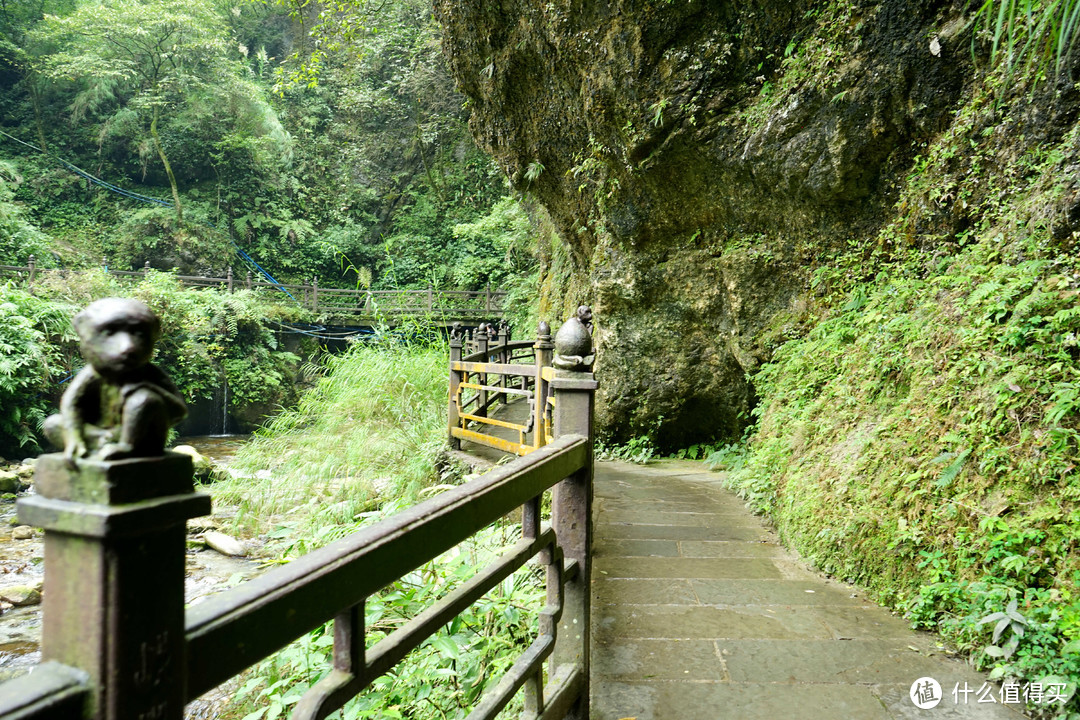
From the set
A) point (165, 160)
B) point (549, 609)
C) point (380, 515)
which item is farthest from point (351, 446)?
point (165, 160)

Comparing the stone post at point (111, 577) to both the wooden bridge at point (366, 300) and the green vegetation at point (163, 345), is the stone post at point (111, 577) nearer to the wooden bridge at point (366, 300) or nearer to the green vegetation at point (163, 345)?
the green vegetation at point (163, 345)

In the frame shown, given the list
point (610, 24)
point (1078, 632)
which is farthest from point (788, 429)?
point (610, 24)

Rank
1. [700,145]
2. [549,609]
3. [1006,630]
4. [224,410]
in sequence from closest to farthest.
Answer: [549,609]
[1006,630]
[700,145]
[224,410]

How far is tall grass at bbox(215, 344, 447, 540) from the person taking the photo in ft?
22.3

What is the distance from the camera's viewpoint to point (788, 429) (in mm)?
5391

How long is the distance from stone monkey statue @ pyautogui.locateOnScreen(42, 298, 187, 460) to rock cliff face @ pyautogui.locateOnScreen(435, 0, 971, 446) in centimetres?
594

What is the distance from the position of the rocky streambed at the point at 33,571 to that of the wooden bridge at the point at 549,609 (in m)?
2.53

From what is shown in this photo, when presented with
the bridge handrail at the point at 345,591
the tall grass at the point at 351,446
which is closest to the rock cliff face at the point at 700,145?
the tall grass at the point at 351,446

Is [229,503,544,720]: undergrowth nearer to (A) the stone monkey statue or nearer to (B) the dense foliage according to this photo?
(A) the stone monkey statue

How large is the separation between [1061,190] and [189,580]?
7.23m

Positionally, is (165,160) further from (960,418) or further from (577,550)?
(960,418)

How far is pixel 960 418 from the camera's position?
11.0ft

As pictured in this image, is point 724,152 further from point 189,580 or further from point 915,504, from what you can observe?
point 189,580

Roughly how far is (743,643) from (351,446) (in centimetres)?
559
